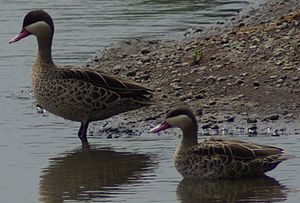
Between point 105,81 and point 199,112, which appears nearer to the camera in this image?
point 105,81

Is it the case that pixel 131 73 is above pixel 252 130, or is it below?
above

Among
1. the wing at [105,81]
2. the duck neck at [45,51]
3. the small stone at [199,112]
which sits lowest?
the small stone at [199,112]

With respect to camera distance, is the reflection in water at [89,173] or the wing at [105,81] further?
the wing at [105,81]

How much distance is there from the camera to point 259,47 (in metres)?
17.7

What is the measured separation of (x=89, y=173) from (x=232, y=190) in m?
1.54

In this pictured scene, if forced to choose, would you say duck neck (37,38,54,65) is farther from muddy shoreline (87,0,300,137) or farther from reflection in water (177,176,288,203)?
reflection in water (177,176,288,203)

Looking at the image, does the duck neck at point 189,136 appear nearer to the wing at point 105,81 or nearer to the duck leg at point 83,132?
the duck leg at point 83,132

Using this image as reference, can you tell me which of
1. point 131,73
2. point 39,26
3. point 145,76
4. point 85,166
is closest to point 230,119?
point 85,166

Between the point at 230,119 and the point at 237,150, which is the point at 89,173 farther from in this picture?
the point at 230,119

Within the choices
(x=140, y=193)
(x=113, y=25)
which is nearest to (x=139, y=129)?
(x=140, y=193)

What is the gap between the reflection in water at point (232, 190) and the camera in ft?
38.7

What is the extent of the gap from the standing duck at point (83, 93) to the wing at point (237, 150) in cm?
219

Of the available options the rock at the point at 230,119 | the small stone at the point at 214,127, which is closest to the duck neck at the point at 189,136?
the small stone at the point at 214,127

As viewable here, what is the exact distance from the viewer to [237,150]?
1262 centimetres
